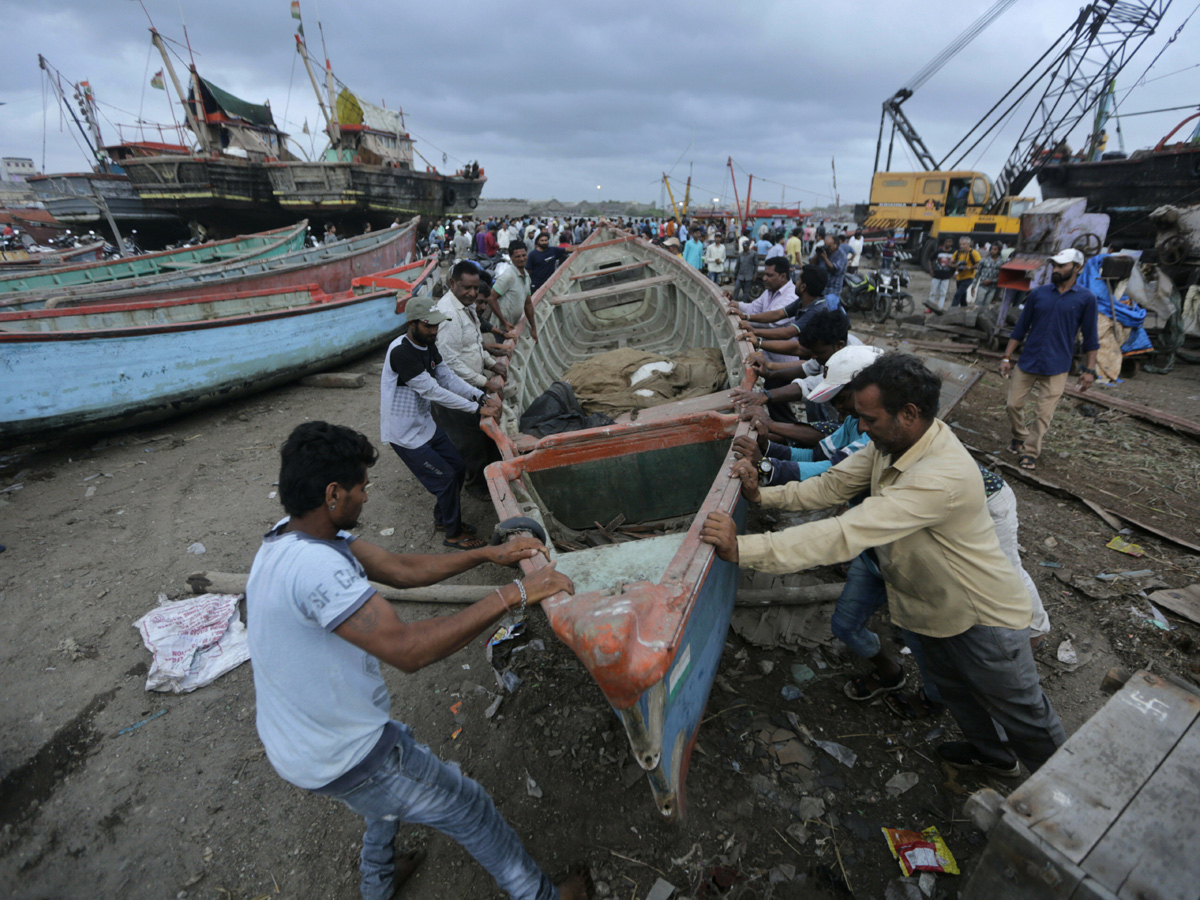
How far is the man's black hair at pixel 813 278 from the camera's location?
15.2ft

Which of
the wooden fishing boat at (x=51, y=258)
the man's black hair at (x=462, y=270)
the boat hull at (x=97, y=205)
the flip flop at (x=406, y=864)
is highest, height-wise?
the boat hull at (x=97, y=205)

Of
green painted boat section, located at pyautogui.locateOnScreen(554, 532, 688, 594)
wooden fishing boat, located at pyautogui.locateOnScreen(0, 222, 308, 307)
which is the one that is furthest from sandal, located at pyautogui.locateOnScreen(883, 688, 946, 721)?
wooden fishing boat, located at pyautogui.locateOnScreen(0, 222, 308, 307)

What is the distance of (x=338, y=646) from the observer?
153 centimetres

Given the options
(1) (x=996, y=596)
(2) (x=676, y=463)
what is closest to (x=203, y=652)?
(2) (x=676, y=463)

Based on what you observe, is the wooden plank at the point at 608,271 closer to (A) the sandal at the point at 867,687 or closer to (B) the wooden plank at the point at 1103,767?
(A) the sandal at the point at 867,687

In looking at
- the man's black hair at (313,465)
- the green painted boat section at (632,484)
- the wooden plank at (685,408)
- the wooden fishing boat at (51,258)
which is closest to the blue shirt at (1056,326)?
the wooden plank at (685,408)

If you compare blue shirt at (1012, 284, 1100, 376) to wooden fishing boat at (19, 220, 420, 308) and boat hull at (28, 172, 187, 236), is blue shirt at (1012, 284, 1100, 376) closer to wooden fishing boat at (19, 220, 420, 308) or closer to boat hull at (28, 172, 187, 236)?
wooden fishing boat at (19, 220, 420, 308)

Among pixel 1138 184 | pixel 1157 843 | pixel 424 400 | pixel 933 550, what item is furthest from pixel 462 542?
pixel 1138 184

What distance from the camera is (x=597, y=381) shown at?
498 centimetres

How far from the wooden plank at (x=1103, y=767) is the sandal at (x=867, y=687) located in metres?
1.56

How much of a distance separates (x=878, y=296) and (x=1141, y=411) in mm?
6174

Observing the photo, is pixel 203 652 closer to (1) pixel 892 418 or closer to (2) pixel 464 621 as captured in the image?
(2) pixel 464 621

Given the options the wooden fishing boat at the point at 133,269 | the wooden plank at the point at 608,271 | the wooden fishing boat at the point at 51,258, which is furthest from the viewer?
the wooden fishing boat at the point at 51,258

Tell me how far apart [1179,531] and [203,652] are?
7.37m
